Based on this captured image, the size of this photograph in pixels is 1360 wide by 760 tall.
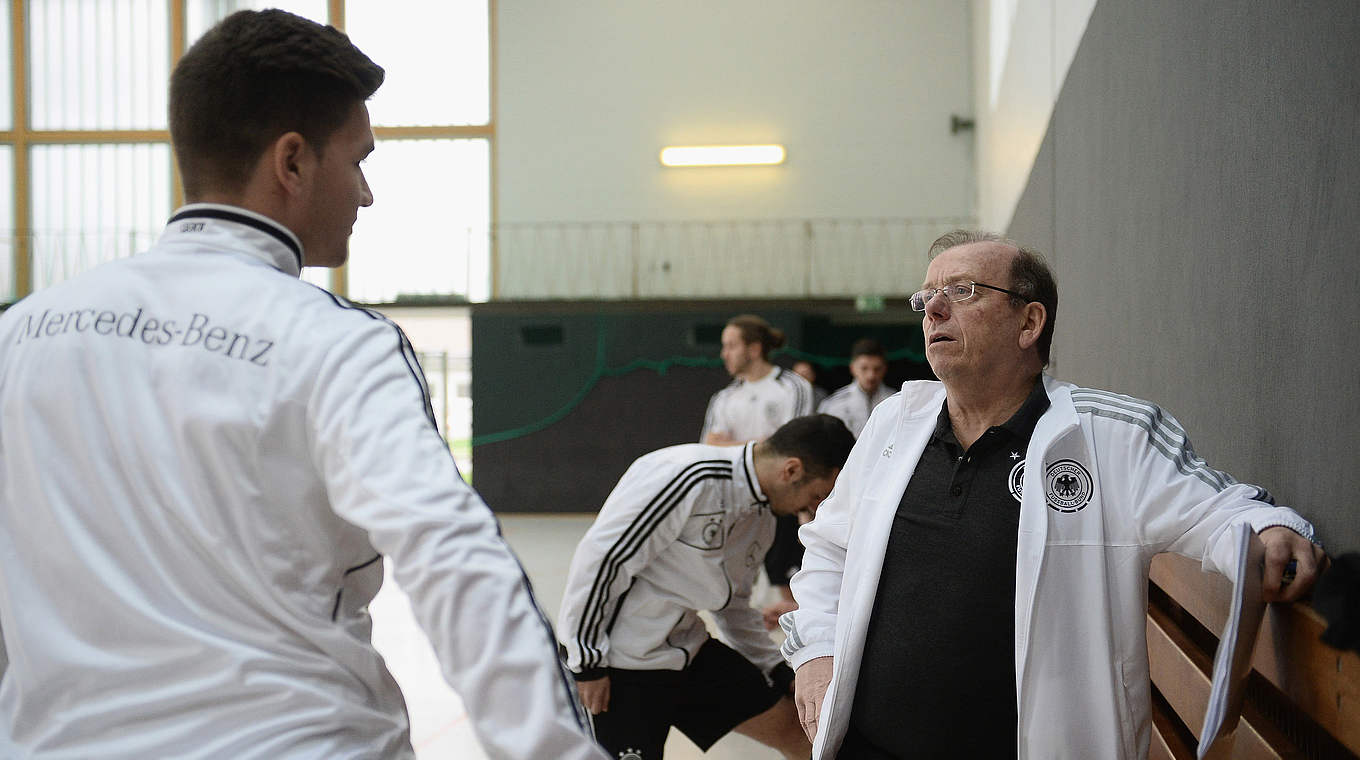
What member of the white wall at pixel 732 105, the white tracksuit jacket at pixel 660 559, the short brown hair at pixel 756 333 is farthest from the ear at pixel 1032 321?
the white wall at pixel 732 105

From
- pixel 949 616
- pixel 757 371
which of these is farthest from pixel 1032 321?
pixel 757 371

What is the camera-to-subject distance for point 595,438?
45.2 ft

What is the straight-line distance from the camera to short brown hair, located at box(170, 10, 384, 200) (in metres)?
1.12

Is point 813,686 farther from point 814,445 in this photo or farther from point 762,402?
point 762,402

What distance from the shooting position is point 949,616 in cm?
183

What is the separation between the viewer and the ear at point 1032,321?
202 centimetres

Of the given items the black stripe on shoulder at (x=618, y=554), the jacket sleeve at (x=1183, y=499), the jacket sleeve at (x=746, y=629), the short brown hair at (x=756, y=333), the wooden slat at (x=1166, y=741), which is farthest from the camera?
the short brown hair at (x=756, y=333)

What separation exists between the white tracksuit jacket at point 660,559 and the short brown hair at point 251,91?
1644mm

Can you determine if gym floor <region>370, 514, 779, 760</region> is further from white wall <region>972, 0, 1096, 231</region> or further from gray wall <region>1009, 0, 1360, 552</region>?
white wall <region>972, 0, 1096, 231</region>

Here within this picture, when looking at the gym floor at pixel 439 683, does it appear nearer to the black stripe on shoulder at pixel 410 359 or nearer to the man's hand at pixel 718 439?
the man's hand at pixel 718 439

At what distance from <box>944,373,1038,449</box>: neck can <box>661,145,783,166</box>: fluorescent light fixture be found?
12.3 meters

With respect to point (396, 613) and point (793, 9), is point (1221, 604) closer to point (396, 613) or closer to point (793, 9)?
point (396, 613)

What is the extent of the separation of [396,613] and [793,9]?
9.97 meters

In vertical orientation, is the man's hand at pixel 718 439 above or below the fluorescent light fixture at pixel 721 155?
below
